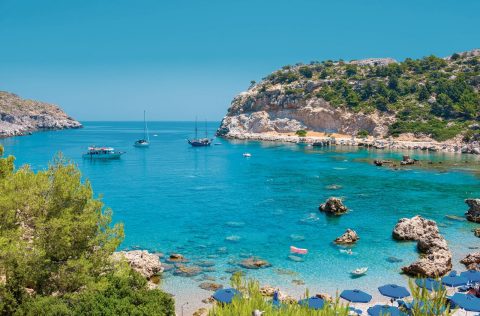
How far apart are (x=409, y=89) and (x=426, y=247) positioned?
117m

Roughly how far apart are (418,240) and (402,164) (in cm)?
4957

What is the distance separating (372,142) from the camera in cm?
11812

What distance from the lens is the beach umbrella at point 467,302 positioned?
726 inches

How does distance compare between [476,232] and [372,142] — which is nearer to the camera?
[476,232]

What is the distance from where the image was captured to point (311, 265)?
29484mm

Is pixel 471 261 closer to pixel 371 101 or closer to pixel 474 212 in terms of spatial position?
pixel 474 212

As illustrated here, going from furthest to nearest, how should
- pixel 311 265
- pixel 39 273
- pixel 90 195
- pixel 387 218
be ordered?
1. pixel 387 218
2. pixel 311 265
3. pixel 90 195
4. pixel 39 273

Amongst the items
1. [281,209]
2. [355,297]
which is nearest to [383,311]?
[355,297]

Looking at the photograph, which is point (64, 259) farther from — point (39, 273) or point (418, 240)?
point (418, 240)

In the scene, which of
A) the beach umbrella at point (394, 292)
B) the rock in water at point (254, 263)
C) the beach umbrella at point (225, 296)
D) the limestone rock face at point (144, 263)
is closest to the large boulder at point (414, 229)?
the rock in water at point (254, 263)

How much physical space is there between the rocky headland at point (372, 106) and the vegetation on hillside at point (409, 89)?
0.81 feet

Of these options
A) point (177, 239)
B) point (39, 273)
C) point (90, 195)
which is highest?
point (90, 195)

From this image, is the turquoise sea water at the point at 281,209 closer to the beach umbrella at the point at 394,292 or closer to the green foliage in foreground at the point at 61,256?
the beach umbrella at the point at 394,292

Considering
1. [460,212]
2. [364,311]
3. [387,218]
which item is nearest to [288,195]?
[387,218]
